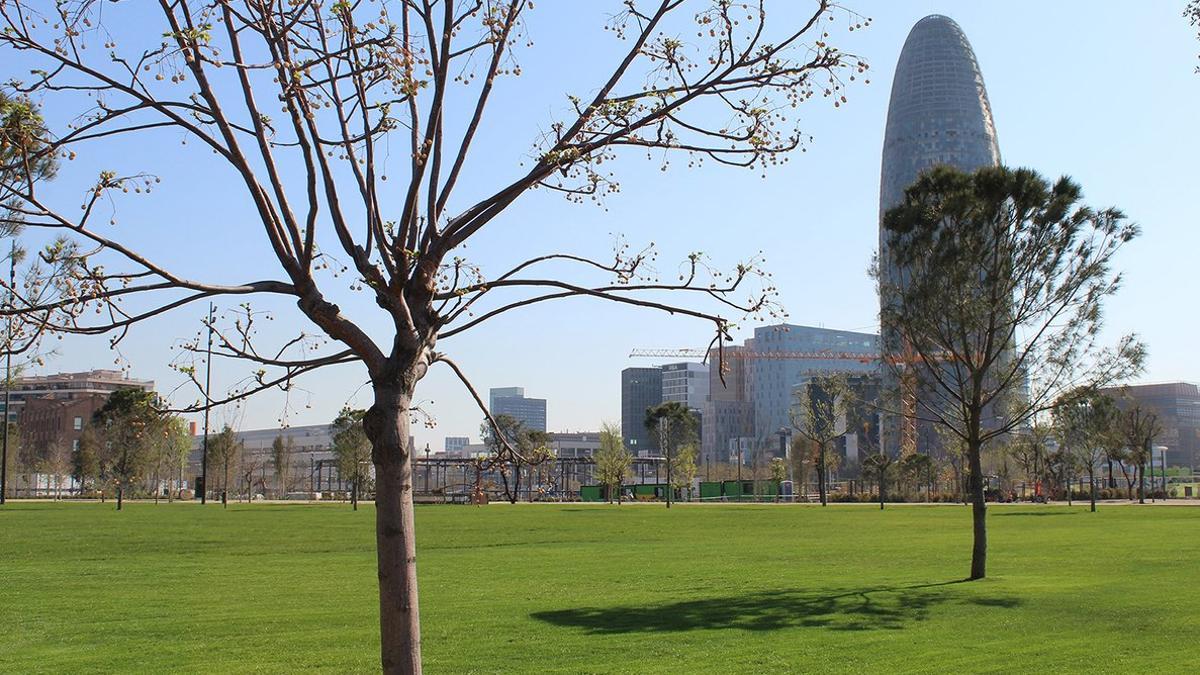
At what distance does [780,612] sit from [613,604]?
2.87 metres

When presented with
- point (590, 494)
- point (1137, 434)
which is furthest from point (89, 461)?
point (1137, 434)

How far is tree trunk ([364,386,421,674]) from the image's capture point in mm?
5195

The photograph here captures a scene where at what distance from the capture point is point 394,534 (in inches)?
204

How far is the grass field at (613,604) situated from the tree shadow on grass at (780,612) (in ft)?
0.19

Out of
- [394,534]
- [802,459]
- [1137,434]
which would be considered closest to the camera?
[394,534]

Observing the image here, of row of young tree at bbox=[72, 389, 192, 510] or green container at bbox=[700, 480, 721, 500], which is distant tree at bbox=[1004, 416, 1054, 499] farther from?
row of young tree at bbox=[72, 389, 192, 510]

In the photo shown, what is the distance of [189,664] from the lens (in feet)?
43.0

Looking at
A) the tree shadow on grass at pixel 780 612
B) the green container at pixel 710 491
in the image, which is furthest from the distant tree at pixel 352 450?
the tree shadow on grass at pixel 780 612

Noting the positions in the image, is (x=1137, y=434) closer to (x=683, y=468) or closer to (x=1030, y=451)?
(x=1030, y=451)

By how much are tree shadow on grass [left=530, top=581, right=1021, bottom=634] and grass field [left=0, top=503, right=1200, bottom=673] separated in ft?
0.19

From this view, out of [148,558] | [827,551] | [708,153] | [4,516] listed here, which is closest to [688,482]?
[4,516]

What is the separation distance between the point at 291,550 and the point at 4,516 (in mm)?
26551

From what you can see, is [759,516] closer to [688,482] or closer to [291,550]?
[291,550]

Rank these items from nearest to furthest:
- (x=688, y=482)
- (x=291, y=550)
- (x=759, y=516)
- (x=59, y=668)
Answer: (x=59, y=668), (x=291, y=550), (x=759, y=516), (x=688, y=482)
